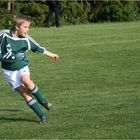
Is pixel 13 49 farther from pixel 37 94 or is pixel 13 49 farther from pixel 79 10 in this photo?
pixel 79 10

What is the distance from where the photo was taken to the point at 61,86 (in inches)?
454

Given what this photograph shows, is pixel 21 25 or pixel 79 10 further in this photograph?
pixel 79 10

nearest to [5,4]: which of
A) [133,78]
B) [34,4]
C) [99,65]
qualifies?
[34,4]

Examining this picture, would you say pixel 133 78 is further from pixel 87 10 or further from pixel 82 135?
pixel 87 10

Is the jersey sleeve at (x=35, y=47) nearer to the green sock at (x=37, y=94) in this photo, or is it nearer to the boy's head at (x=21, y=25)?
the boy's head at (x=21, y=25)

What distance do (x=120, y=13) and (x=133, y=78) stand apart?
78.2ft

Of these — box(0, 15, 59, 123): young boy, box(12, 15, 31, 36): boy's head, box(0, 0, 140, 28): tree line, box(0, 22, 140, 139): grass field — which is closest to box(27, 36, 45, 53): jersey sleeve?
box(0, 15, 59, 123): young boy

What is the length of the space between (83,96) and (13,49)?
2204 millimetres

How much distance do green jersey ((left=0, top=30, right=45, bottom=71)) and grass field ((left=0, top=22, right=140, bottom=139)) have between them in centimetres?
80

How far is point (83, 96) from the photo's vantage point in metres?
10.3

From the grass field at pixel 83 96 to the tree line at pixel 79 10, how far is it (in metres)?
14.3

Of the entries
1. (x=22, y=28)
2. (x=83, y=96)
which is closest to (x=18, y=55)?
(x=22, y=28)

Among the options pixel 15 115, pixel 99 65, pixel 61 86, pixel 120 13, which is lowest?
pixel 120 13

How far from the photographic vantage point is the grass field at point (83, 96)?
7.84 metres
